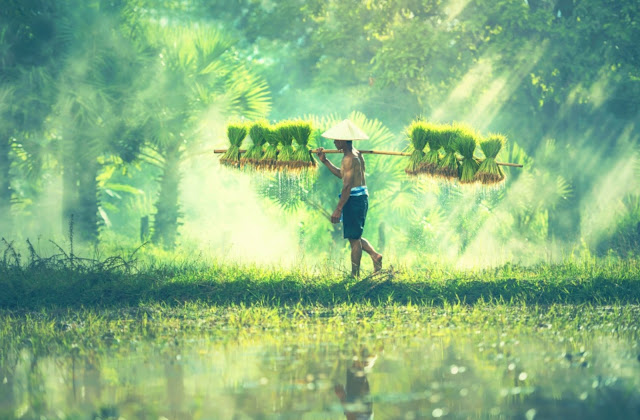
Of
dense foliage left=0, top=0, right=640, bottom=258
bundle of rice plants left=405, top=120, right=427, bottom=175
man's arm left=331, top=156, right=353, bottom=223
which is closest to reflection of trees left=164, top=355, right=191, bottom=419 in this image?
man's arm left=331, top=156, right=353, bottom=223

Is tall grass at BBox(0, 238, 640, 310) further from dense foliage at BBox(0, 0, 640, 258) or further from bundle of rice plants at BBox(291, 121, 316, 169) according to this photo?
dense foliage at BBox(0, 0, 640, 258)

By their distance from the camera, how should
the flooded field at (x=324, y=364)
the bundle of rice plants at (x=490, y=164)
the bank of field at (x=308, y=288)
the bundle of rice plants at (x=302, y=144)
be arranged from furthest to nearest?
1. the bundle of rice plants at (x=490, y=164)
2. the bundle of rice plants at (x=302, y=144)
3. the bank of field at (x=308, y=288)
4. the flooded field at (x=324, y=364)

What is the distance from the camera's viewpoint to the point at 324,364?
6.60m

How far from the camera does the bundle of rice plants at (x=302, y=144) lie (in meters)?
11.7

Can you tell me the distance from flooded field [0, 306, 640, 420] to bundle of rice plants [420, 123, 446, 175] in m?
2.70

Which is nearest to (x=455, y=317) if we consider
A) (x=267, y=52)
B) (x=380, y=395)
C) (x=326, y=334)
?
(x=326, y=334)

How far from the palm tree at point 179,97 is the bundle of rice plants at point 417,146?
30.9ft

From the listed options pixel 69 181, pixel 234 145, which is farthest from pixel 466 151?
pixel 69 181

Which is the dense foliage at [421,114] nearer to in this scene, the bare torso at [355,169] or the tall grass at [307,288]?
the bare torso at [355,169]

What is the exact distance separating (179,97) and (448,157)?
10.7 meters

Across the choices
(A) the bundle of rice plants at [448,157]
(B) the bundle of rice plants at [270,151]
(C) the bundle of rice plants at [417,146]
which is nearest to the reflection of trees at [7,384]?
(B) the bundle of rice plants at [270,151]

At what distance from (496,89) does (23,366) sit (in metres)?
17.5

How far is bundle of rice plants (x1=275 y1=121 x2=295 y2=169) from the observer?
11680mm

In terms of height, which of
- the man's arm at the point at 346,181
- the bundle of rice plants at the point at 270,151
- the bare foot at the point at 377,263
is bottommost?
the bare foot at the point at 377,263
